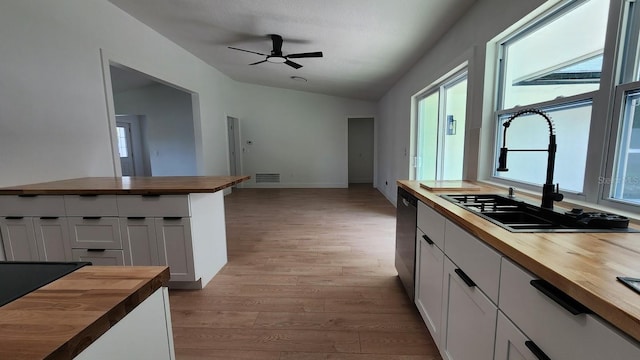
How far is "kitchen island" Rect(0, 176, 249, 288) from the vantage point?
206 cm

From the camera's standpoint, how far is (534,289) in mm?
769

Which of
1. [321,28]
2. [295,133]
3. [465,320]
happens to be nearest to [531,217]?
[465,320]

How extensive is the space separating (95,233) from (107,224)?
125 millimetres

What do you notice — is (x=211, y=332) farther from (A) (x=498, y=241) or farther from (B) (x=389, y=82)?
(B) (x=389, y=82)

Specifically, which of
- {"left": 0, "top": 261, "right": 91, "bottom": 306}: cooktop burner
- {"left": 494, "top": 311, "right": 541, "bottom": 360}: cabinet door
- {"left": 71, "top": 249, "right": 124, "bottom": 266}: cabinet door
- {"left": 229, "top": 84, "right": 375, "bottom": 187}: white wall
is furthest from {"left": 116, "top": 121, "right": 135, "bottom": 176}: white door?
{"left": 494, "top": 311, "right": 541, "bottom": 360}: cabinet door

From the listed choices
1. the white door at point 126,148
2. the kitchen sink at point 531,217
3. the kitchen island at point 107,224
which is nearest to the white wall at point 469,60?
the kitchen sink at point 531,217

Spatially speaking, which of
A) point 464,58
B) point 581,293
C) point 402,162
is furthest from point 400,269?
point 402,162

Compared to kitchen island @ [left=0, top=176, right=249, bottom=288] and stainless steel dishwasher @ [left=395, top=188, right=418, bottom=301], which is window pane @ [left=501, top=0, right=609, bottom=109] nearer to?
stainless steel dishwasher @ [left=395, top=188, right=418, bottom=301]

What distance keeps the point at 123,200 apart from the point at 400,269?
224 cm

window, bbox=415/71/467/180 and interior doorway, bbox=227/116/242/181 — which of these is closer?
window, bbox=415/71/467/180

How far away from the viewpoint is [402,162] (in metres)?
4.73

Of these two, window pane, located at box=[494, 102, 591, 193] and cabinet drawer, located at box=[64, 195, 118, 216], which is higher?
window pane, located at box=[494, 102, 591, 193]

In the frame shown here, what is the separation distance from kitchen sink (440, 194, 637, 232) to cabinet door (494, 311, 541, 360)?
321 mm

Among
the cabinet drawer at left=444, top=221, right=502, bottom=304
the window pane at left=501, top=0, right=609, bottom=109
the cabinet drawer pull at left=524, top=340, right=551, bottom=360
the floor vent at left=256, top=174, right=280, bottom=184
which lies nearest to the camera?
the cabinet drawer pull at left=524, top=340, right=551, bottom=360
